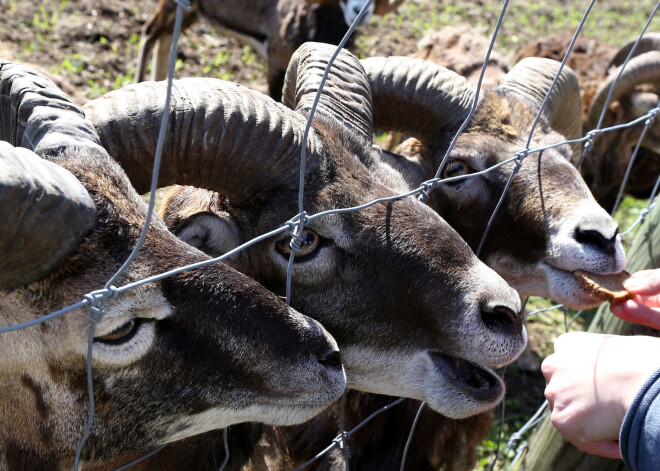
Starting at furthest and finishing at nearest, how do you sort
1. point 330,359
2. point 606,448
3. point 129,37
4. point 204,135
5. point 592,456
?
point 129,37 < point 592,456 < point 204,135 < point 330,359 < point 606,448

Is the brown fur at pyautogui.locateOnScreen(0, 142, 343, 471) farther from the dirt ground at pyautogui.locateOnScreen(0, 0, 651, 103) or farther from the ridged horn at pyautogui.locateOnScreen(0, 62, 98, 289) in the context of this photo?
the dirt ground at pyautogui.locateOnScreen(0, 0, 651, 103)

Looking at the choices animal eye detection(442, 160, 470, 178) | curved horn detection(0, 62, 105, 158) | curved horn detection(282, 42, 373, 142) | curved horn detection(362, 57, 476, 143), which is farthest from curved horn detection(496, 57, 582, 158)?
curved horn detection(0, 62, 105, 158)

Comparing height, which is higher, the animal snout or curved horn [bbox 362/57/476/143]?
curved horn [bbox 362/57/476/143]

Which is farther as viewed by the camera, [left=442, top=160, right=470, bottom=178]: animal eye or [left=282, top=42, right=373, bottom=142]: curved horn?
[left=442, top=160, right=470, bottom=178]: animal eye

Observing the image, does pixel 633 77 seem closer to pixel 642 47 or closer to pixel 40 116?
pixel 642 47

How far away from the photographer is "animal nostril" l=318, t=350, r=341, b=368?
2.66 meters

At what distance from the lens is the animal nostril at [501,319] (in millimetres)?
3053

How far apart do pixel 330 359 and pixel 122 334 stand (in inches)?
30.8

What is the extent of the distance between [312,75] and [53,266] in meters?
1.94

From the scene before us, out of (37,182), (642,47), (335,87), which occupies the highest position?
(37,182)

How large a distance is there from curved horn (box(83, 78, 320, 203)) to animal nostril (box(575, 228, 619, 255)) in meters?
1.68

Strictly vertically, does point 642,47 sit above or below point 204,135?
below

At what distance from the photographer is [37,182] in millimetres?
2076

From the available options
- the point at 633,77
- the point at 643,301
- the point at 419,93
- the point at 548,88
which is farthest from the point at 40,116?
the point at 633,77
